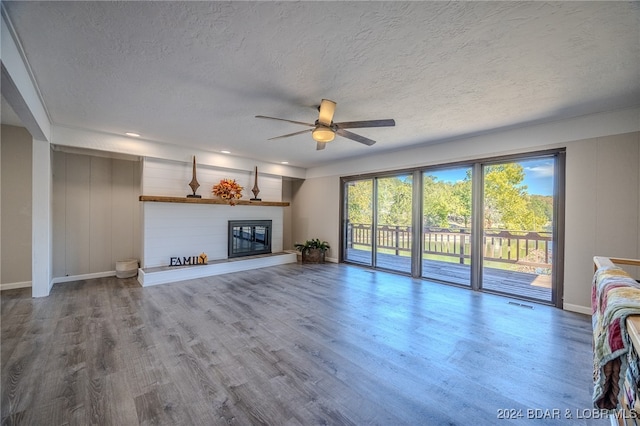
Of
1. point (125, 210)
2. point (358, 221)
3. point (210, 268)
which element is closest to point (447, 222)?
point (358, 221)

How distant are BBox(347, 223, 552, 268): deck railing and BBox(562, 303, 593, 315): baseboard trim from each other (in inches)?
24.6

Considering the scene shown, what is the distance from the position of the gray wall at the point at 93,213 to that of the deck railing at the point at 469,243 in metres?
5.26

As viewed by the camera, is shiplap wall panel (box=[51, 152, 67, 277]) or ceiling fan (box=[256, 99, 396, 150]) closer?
ceiling fan (box=[256, 99, 396, 150])

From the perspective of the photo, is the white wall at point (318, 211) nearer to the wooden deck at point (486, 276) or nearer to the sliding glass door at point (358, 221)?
the sliding glass door at point (358, 221)

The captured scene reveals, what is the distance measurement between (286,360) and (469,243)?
3.76 metres

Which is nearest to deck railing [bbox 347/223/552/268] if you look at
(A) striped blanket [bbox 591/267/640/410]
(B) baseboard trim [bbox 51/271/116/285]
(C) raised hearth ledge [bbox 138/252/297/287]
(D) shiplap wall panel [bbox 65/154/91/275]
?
(C) raised hearth ledge [bbox 138/252/297/287]

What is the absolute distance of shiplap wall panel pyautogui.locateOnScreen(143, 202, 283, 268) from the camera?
15.5 ft

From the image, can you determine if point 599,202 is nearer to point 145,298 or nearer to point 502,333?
point 502,333

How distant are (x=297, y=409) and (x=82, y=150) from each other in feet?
17.5

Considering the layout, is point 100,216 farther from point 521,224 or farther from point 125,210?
point 521,224

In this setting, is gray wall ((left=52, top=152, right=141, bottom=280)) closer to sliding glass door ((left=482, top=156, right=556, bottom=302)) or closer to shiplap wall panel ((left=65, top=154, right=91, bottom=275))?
shiplap wall panel ((left=65, top=154, right=91, bottom=275))

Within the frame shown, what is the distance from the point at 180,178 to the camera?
17.0 ft

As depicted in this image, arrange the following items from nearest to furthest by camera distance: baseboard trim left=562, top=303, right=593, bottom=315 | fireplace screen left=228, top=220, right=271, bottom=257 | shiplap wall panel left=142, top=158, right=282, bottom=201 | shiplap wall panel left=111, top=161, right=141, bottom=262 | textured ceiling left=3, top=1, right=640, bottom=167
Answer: textured ceiling left=3, top=1, right=640, bottom=167
baseboard trim left=562, top=303, right=593, bottom=315
shiplap wall panel left=142, top=158, right=282, bottom=201
shiplap wall panel left=111, top=161, right=141, bottom=262
fireplace screen left=228, top=220, right=271, bottom=257

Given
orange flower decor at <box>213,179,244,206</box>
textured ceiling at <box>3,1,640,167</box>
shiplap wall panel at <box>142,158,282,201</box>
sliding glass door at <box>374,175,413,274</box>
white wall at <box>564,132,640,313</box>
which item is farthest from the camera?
orange flower decor at <box>213,179,244,206</box>
